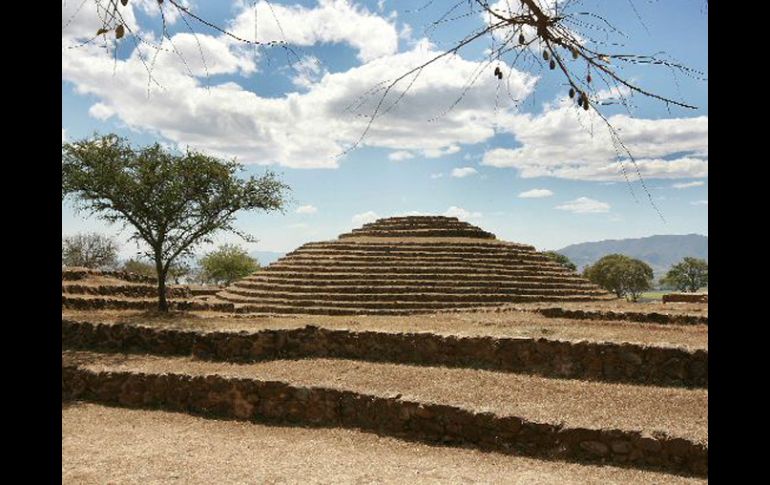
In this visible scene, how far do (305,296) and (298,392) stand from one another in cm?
1166

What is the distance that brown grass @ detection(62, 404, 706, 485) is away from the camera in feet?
24.4

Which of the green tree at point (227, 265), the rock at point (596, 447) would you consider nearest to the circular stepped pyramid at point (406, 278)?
the rock at point (596, 447)

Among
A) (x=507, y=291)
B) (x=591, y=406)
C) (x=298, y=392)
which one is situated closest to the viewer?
(x=591, y=406)

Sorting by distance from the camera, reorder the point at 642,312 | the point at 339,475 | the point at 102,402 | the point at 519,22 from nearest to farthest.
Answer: the point at 519,22 → the point at 339,475 → the point at 102,402 → the point at 642,312

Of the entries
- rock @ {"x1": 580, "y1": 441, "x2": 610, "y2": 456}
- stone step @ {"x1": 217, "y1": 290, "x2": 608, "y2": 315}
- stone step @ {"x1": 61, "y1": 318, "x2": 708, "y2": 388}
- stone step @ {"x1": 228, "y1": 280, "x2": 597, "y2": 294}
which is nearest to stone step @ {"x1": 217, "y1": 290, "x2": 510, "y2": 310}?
stone step @ {"x1": 217, "y1": 290, "x2": 608, "y2": 315}

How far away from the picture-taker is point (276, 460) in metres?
8.12

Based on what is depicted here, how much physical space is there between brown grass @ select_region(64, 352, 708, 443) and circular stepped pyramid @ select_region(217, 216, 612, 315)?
28.5ft

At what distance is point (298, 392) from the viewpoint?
1038cm

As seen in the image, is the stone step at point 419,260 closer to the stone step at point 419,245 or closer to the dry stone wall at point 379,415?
the stone step at point 419,245

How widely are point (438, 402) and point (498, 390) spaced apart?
145 centimetres

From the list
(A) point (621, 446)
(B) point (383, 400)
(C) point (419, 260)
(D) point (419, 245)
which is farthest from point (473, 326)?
(D) point (419, 245)
